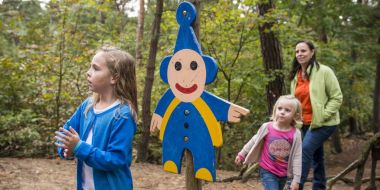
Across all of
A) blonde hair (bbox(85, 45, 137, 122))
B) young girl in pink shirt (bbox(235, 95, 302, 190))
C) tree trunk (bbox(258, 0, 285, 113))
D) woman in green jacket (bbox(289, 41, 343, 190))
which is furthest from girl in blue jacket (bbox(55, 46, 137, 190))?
tree trunk (bbox(258, 0, 285, 113))

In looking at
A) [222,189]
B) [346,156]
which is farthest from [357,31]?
[222,189]

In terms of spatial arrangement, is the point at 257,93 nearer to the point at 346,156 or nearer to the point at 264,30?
the point at 264,30

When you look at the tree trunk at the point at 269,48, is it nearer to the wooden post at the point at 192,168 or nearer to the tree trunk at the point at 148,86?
the tree trunk at the point at 148,86

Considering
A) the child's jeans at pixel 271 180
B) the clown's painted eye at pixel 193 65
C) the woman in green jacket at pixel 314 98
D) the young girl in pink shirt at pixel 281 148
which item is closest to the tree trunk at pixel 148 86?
the woman in green jacket at pixel 314 98

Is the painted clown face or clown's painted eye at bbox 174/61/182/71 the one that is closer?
the painted clown face

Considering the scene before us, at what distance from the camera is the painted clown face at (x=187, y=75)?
345 centimetres

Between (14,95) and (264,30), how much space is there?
480 centimetres

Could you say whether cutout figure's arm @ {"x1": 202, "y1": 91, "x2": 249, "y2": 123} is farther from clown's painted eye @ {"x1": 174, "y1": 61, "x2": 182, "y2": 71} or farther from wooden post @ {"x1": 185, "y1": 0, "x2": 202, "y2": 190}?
wooden post @ {"x1": 185, "y1": 0, "x2": 202, "y2": 190}

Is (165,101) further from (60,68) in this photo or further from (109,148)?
(60,68)

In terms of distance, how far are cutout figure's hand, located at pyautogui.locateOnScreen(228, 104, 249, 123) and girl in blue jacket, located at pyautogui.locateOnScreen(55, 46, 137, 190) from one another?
1.04m

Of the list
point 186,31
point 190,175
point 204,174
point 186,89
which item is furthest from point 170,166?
point 186,31

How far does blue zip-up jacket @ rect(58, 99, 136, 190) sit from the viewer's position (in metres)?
2.17

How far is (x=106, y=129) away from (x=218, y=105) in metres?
1.31

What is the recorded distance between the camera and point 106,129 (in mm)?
2281
